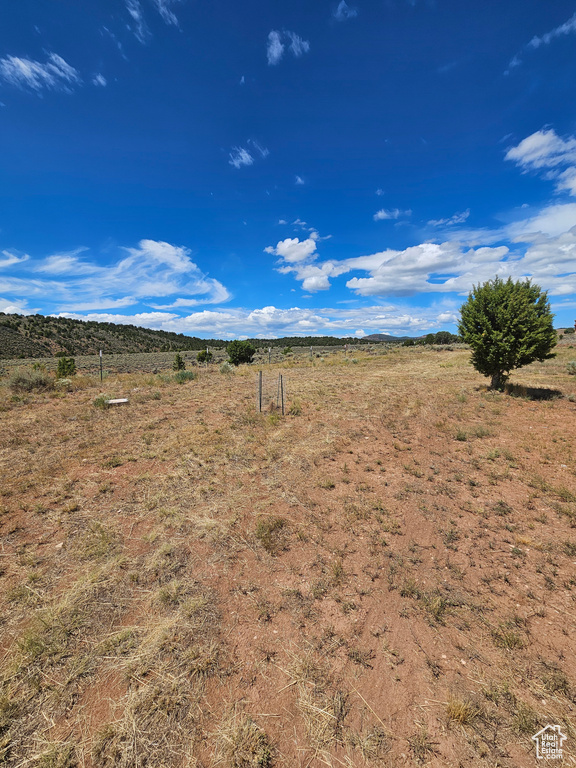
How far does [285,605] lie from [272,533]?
1.36 meters

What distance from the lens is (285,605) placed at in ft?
11.6

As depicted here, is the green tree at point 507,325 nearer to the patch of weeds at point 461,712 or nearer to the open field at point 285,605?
the open field at point 285,605

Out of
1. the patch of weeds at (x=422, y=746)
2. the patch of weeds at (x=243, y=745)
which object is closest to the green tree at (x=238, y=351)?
the patch of weeds at (x=243, y=745)

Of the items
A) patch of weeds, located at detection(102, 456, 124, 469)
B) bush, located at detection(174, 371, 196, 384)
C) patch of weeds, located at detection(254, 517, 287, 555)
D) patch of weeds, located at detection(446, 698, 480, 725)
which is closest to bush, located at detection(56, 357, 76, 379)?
bush, located at detection(174, 371, 196, 384)

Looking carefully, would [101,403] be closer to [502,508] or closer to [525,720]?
[502,508]

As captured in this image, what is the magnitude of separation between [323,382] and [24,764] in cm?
1813

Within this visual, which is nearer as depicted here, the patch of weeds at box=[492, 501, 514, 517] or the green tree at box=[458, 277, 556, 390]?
the patch of weeds at box=[492, 501, 514, 517]

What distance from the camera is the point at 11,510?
5.32 m

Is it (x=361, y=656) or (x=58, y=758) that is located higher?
(x=58, y=758)

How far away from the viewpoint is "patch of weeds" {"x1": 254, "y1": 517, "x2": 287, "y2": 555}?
14.9 feet

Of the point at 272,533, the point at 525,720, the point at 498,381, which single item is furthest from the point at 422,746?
the point at 498,381

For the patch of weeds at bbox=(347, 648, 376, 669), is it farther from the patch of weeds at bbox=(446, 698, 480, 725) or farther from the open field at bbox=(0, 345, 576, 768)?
the patch of weeds at bbox=(446, 698, 480, 725)

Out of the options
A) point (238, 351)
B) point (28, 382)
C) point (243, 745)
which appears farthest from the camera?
point (238, 351)

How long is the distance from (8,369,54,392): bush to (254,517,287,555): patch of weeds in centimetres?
1639
